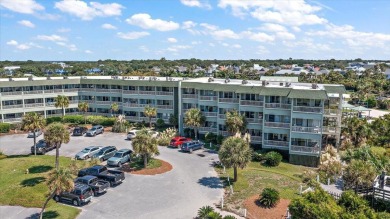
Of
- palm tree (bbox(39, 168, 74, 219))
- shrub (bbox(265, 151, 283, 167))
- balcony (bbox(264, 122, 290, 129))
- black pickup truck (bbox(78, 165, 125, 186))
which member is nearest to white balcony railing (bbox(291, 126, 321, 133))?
balcony (bbox(264, 122, 290, 129))

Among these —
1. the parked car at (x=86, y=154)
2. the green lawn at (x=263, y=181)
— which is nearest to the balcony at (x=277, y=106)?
the green lawn at (x=263, y=181)

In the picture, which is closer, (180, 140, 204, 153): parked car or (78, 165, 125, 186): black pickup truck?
(78, 165, 125, 186): black pickup truck

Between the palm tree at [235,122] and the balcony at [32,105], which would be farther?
the balcony at [32,105]

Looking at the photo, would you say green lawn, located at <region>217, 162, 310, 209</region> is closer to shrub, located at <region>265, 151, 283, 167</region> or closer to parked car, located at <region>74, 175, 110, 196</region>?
shrub, located at <region>265, 151, 283, 167</region>

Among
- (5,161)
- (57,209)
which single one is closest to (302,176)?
(57,209)

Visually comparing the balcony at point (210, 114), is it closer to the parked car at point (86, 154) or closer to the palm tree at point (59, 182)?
the parked car at point (86, 154)

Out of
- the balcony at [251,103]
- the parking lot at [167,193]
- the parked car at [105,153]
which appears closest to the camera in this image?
the parking lot at [167,193]

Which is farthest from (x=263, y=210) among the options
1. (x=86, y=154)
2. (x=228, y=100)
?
(x=86, y=154)
